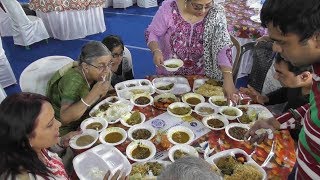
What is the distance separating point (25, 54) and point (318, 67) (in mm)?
5792

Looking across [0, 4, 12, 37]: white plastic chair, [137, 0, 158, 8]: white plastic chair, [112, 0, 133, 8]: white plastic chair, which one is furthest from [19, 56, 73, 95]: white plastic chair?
[137, 0, 158, 8]: white plastic chair

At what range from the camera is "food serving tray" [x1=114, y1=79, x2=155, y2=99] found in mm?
2615

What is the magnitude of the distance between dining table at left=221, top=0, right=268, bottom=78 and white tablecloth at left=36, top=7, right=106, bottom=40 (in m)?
3.08

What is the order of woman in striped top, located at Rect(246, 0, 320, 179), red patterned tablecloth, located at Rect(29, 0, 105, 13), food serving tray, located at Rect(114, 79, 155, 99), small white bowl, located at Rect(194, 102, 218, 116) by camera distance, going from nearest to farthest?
woman in striped top, located at Rect(246, 0, 320, 179) < small white bowl, located at Rect(194, 102, 218, 116) < food serving tray, located at Rect(114, 79, 155, 99) < red patterned tablecloth, located at Rect(29, 0, 105, 13)

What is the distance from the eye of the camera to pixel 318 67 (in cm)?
118

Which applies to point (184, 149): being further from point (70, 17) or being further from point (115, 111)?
point (70, 17)

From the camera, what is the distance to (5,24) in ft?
20.8

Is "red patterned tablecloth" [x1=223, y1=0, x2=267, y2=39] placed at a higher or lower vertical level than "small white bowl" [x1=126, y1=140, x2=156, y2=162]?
higher

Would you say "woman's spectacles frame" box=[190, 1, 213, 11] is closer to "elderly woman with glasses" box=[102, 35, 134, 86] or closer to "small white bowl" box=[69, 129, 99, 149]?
"elderly woman with glasses" box=[102, 35, 134, 86]

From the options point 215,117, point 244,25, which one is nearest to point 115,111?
point 215,117

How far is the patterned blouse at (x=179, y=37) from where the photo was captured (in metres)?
2.69

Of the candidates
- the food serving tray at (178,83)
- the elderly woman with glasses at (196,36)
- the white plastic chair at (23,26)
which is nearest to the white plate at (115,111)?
the food serving tray at (178,83)

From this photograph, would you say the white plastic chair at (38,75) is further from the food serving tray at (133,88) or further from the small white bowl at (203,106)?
the small white bowl at (203,106)

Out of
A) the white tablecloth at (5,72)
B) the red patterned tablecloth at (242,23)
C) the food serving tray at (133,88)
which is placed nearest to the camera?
the food serving tray at (133,88)
